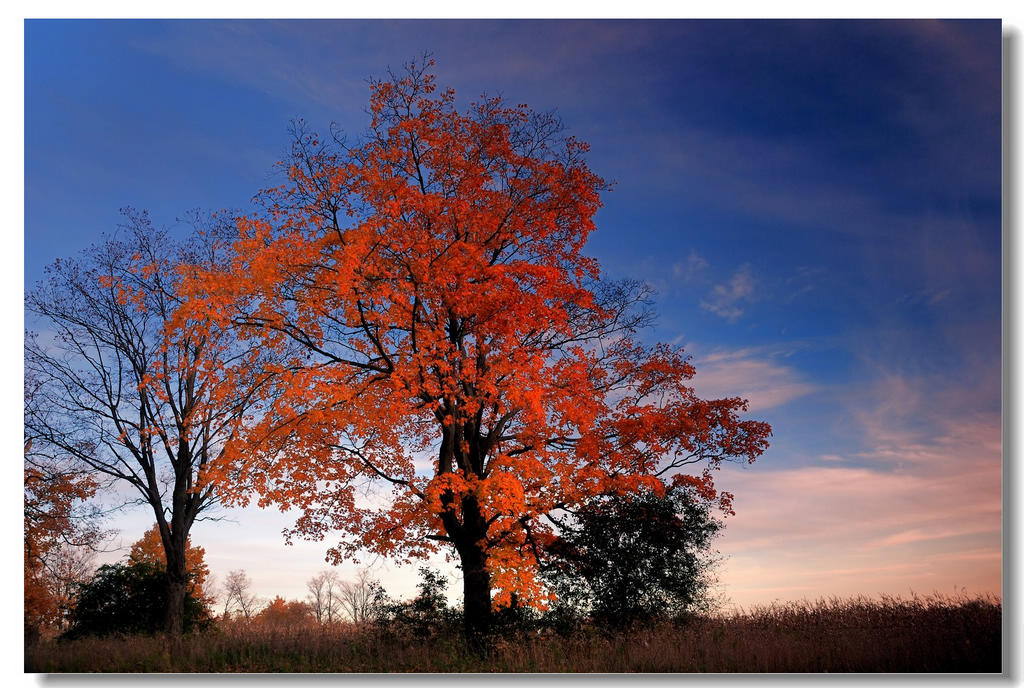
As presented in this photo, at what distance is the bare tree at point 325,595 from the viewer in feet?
32.0

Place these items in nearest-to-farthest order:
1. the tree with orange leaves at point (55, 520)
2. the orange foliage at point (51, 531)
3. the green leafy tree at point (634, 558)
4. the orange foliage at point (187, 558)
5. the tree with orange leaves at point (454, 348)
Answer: the orange foliage at point (51, 531) < the tree with orange leaves at point (454, 348) < the tree with orange leaves at point (55, 520) < the green leafy tree at point (634, 558) < the orange foliage at point (187, 558)

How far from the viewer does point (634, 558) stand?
9953 millimetres

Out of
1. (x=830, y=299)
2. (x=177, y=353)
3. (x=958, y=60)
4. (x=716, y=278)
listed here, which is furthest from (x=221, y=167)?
(x=958, y=60)

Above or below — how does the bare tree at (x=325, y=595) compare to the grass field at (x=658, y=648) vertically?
above

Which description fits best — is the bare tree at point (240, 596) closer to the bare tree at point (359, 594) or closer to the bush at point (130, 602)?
the bush at point (130, 602)

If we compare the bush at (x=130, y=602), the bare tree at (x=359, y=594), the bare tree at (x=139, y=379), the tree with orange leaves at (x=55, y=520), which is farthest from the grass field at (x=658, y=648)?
the bare tree at (x=139, y=379)

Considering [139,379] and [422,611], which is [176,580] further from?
[422,611]

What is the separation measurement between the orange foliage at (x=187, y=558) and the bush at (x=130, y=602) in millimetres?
137

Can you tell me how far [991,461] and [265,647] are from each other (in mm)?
8454

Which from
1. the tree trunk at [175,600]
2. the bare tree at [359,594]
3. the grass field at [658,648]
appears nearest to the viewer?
the grass field at [658,648]

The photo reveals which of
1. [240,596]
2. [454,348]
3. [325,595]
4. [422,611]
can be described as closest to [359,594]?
[325,595]

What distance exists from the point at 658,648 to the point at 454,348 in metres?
4.36

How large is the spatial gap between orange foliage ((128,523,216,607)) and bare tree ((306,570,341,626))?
1990mm

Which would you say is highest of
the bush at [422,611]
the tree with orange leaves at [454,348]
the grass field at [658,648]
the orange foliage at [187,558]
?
the tree with orange leaves at [454,348]
